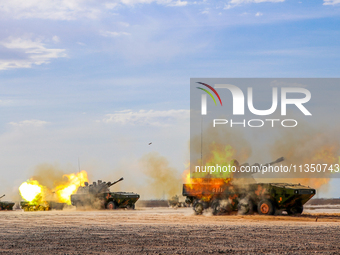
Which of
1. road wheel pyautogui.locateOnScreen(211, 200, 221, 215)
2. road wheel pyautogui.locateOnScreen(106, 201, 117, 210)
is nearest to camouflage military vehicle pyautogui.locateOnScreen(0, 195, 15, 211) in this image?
road wheel pyautogui.locateOnScreen(106, 201, 117, 210)

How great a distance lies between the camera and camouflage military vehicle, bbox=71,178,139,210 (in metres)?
54.2

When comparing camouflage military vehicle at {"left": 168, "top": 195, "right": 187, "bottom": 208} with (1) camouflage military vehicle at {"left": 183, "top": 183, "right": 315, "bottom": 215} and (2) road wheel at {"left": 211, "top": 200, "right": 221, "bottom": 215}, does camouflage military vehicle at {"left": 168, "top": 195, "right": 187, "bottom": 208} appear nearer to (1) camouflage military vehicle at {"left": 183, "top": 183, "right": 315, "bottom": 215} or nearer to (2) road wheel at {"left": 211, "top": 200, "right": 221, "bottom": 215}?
(1) camouflage military vehicle at {"left": 183, "top": 183, "right": 315, "bottom": 215}

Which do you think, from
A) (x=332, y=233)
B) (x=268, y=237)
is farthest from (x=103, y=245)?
(x=332, y=233)

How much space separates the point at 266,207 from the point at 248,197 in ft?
6.80

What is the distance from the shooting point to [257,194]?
1451 inches

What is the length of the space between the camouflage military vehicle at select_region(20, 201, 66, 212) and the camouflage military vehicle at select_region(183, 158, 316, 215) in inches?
1040

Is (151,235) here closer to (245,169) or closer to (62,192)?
(245,169)

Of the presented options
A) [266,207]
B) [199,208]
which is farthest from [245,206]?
[199,208]

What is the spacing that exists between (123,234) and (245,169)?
20.9m

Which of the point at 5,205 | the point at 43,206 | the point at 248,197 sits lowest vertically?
the point at 5,205

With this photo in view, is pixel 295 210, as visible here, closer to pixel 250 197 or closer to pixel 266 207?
pixel 266 207

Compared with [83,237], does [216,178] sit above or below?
above

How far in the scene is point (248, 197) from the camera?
37.6m

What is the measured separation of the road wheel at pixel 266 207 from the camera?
35.6 metres
